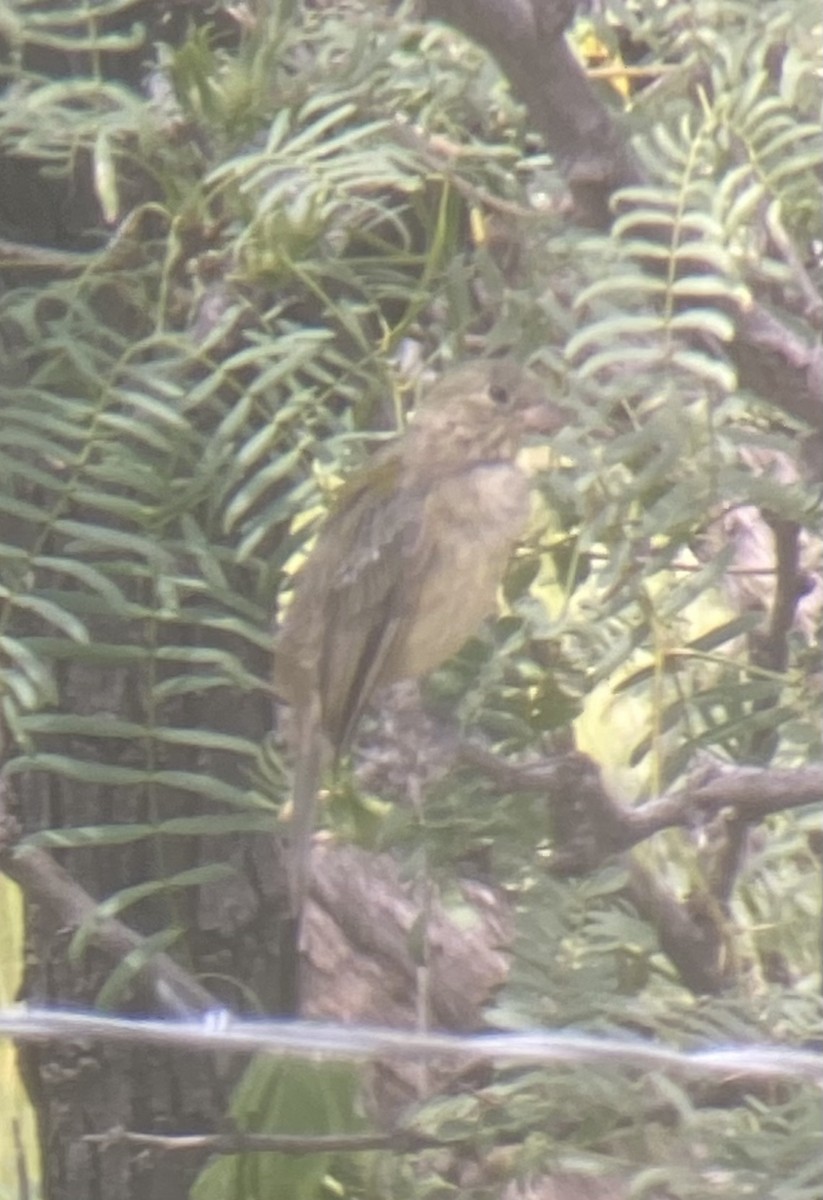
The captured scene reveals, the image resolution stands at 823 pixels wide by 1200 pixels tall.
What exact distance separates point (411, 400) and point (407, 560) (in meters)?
0.12

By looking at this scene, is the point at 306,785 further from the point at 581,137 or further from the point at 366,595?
the point at 581,137

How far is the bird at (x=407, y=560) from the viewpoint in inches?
57.4

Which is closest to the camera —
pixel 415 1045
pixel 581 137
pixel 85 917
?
pixel 415 1045

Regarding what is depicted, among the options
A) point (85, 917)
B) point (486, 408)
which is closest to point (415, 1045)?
point (85, 917)

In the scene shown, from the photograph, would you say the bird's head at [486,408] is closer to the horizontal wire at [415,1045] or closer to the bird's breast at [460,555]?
the bird's breast at [460,555]

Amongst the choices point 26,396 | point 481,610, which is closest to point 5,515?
point 26,396

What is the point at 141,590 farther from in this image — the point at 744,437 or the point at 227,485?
the point at 744,437

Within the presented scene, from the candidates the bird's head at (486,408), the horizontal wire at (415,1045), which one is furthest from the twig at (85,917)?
the bird's head at (486,408)

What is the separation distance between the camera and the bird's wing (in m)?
1.50

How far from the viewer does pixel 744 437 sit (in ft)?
4.20

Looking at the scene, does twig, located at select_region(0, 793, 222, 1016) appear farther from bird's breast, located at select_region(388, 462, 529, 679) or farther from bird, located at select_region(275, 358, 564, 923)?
bird's breast, located at select_region(388, 462, 529, 679)

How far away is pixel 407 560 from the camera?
1.60m

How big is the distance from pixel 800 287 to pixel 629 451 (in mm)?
179

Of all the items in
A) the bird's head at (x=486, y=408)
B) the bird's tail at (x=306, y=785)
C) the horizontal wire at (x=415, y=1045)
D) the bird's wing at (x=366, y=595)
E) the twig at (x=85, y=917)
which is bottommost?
the horizontal wire at (x=415, y=1045)
